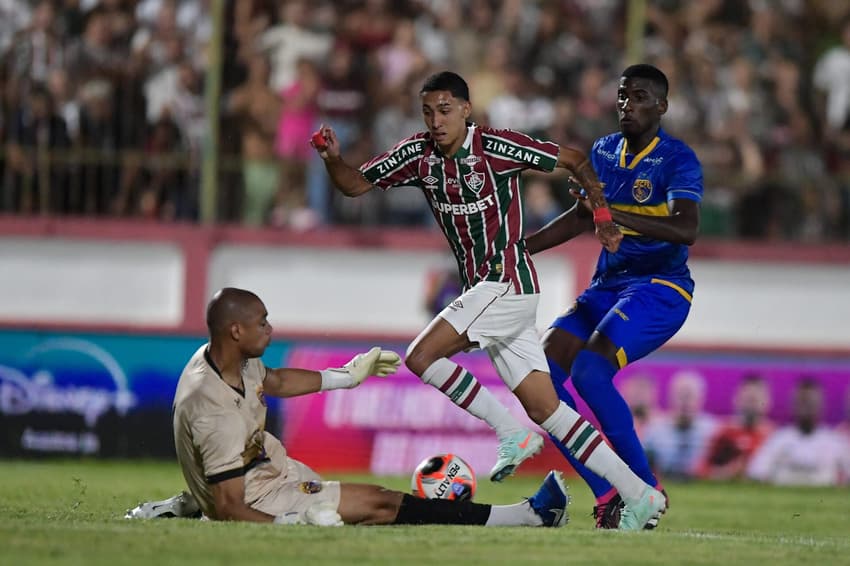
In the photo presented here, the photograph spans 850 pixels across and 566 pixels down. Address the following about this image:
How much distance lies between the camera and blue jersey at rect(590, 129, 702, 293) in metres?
8.12

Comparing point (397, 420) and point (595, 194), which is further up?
point (595, 194)

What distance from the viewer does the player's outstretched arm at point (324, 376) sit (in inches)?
297

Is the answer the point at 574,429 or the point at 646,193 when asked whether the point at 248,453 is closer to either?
the point at 574,429

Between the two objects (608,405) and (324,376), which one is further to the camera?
(608,405)

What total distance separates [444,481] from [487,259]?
51.8 inches

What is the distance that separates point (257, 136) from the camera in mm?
14469

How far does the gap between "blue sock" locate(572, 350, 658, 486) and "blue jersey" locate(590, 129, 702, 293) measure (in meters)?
0.61

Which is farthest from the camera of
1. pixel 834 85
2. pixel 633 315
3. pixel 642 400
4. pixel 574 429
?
pixel 834 85

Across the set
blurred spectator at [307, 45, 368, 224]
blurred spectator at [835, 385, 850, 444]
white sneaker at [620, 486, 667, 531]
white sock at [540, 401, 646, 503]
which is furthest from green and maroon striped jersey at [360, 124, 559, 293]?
blurred spectator at [835, 385, 850, 444]

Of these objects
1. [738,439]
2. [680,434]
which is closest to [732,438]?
[738,439]

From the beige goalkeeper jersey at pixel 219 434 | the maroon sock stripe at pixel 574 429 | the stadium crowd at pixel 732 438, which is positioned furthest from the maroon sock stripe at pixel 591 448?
the stadium crowd at pixel 732 438

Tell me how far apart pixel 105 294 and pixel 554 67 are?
17.6 feet

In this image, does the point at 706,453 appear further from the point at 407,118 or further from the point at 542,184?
the point at 407,118

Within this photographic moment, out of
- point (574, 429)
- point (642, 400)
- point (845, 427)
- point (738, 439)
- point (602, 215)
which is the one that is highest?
point (602, 215)
